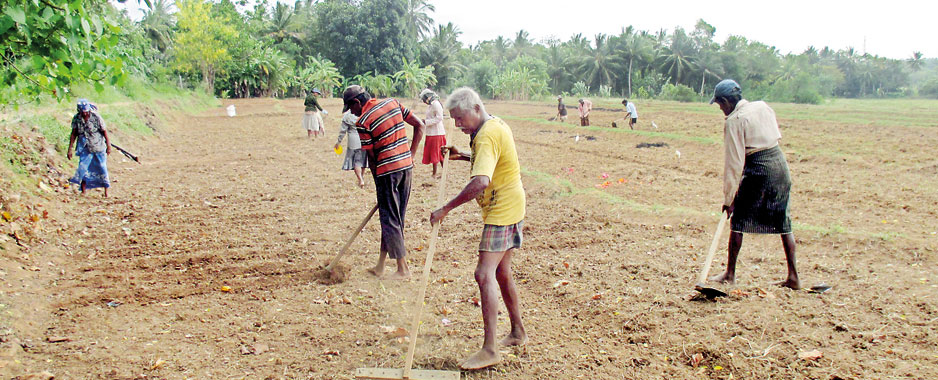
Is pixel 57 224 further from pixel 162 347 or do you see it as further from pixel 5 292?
pixel 162 347

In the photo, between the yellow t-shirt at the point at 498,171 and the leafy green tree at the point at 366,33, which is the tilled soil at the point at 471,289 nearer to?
the yellow t-shirt at the point at 498,171

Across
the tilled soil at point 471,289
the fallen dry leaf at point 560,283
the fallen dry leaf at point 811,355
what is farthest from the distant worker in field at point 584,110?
the fallen dry leaf at point 811,355

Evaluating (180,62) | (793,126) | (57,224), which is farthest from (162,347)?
(180,62)

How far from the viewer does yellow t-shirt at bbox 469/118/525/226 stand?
11.0 ft

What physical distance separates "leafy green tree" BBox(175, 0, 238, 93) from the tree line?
7 cm

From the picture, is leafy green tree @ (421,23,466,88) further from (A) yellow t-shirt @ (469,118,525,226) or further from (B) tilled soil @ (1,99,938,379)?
(A) yellow t-shirt @ (469,118,525,226)

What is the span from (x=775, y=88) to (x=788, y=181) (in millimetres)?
42634

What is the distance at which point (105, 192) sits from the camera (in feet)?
29.3

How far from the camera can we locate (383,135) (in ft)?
16.6

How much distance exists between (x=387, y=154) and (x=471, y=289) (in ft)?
4.65

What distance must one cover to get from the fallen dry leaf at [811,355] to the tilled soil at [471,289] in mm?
20

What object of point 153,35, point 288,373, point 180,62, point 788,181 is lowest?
point 288,373

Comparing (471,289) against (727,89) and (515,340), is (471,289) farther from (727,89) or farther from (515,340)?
(727,89)

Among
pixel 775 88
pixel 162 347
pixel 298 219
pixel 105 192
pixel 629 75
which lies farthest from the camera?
pixel 629 75
